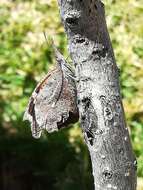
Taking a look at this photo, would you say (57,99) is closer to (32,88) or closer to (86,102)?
(86,102)

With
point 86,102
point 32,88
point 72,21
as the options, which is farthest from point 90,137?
point 32,88

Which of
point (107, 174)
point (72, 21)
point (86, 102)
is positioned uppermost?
point (72, 21)

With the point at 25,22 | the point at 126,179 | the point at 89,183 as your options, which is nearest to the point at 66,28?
the point at 126,179

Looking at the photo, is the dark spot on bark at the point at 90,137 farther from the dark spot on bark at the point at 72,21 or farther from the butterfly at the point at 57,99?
the dark spot on bark at the point at 72,21

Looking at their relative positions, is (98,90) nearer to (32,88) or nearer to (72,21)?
(72,21)

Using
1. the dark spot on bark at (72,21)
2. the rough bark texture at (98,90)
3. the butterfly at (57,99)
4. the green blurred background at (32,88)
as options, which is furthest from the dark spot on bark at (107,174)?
the green blurred background at (32,88)

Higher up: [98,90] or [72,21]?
[72,21]

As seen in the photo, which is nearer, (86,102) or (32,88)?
(86,102)
